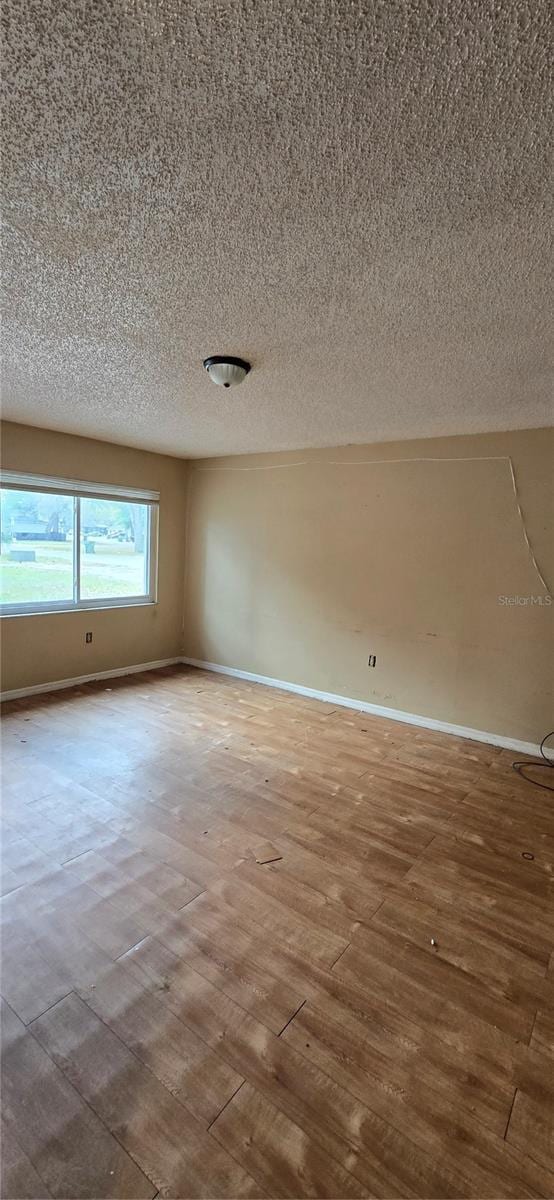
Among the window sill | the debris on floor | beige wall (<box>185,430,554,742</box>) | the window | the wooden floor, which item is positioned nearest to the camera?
the wooden floor

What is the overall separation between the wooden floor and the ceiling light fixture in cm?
235

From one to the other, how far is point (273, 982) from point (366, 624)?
3049 millimetres

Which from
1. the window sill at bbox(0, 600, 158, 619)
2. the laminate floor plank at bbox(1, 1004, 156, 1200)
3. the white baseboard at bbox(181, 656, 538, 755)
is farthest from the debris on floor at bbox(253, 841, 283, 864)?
the window sill at bbox(0, 600, 158, 619)

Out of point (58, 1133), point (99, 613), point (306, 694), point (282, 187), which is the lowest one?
point (58, 1133)

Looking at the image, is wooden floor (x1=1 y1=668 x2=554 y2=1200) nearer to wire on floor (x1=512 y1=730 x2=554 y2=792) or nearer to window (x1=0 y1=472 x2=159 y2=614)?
wire on floor (x1=512 y1=730 x2=554 y2=792)

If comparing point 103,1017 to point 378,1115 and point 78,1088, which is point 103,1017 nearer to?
point 78,1088

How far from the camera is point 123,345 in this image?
7.67 ft

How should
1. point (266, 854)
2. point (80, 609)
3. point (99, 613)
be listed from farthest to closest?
point (99, 613)
point (80, 609)
point (266, 854)

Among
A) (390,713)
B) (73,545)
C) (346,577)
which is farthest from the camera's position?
(73,545)

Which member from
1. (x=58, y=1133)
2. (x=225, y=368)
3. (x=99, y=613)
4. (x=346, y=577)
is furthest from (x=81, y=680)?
(x=58, y=1133)

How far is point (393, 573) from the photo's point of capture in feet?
13.6

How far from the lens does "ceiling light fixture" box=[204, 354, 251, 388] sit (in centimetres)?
240

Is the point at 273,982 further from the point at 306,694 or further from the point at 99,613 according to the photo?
the point at 99,613

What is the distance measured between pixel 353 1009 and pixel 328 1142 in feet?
1.23
